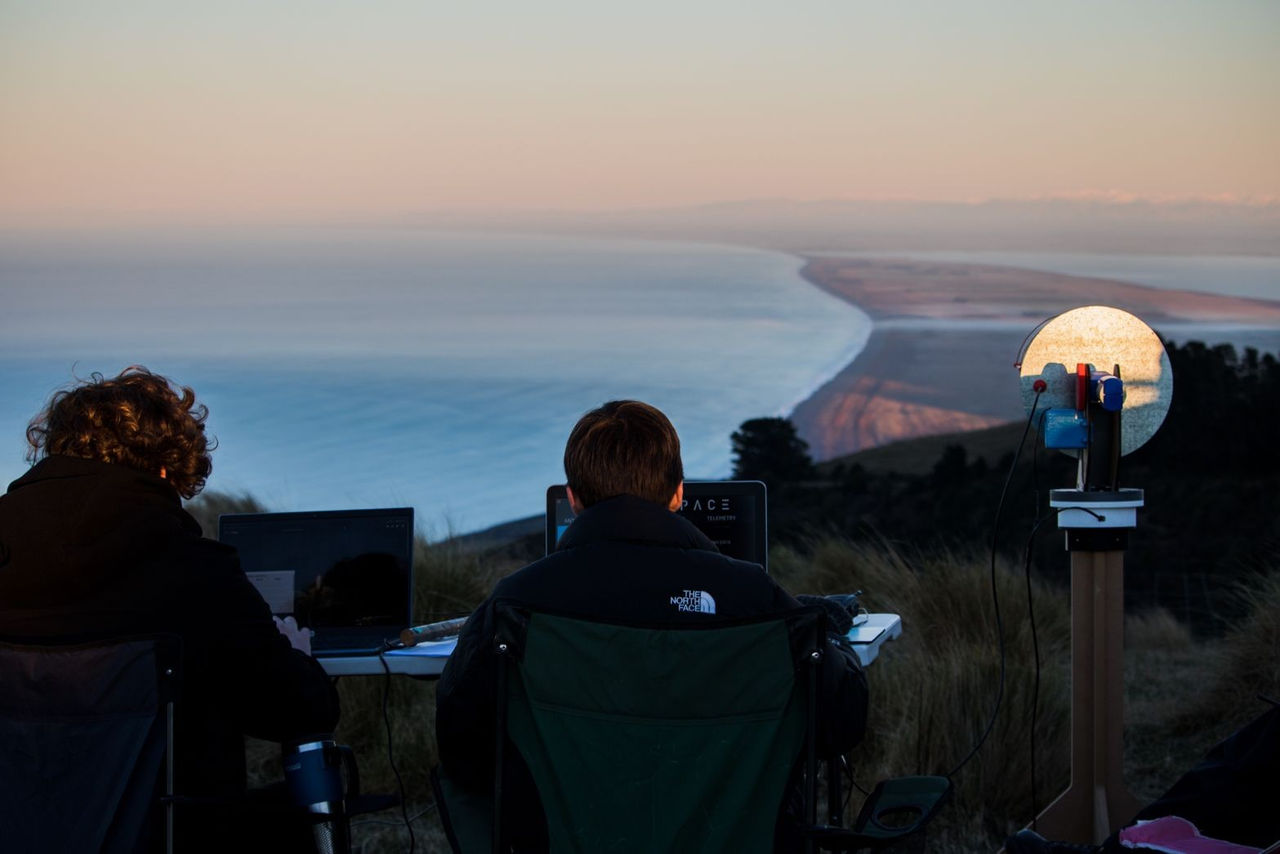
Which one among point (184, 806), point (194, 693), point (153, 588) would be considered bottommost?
point (184, 806)

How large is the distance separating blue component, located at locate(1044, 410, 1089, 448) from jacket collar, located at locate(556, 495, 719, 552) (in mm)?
1814

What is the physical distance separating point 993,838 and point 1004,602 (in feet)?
6.75

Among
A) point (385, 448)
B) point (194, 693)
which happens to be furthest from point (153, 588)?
point (385, 448)

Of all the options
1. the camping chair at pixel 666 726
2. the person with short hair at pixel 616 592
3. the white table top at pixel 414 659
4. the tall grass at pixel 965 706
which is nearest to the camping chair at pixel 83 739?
the person with short hair at pixel 616 592

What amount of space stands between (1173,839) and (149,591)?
1.90 m

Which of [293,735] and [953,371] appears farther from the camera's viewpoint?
[953,371]

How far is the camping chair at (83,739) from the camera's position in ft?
7.78

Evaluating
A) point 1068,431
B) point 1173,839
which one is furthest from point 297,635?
point 1068,431

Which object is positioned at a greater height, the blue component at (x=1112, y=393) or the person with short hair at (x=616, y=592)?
the blue component at (x=1112, y=393)

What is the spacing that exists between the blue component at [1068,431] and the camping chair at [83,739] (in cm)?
253

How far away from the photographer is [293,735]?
264 cm

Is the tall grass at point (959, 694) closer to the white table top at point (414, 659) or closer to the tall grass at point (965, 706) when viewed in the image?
the tall grass at point (965, 706)

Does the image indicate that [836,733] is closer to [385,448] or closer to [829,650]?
[829,650]

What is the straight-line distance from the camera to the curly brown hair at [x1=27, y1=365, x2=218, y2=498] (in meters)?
2.56
